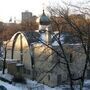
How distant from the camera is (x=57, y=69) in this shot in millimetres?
42156

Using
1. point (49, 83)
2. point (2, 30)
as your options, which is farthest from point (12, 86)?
point (2, 30)

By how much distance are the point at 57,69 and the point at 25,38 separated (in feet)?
21.7

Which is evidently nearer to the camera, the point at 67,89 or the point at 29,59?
the point at 67,89

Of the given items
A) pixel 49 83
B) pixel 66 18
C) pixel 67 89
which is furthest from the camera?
pixel 49 83

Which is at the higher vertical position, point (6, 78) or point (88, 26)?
point (88, 26)

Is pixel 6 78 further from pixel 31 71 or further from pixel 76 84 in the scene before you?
pixel 76 84

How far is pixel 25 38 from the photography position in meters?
46.3

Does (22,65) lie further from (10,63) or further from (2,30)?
(2,30)

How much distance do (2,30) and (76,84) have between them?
54.7 m

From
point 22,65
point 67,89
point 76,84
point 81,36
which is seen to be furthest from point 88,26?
point 22,65

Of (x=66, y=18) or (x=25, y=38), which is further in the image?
(x=25, y=38)

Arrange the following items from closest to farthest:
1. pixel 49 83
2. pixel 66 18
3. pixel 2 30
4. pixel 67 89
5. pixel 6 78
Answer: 1. pixel 66 18
2. pixel 67 89
3. pixel 49 83
4. pixel 6 78
5. pixel 2 30

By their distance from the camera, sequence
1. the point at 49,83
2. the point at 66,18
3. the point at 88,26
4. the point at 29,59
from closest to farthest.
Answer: the point at 88,26 < the point at 66,18 < the point at 49,83 < the point at 29,59

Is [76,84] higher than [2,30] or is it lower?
lower
